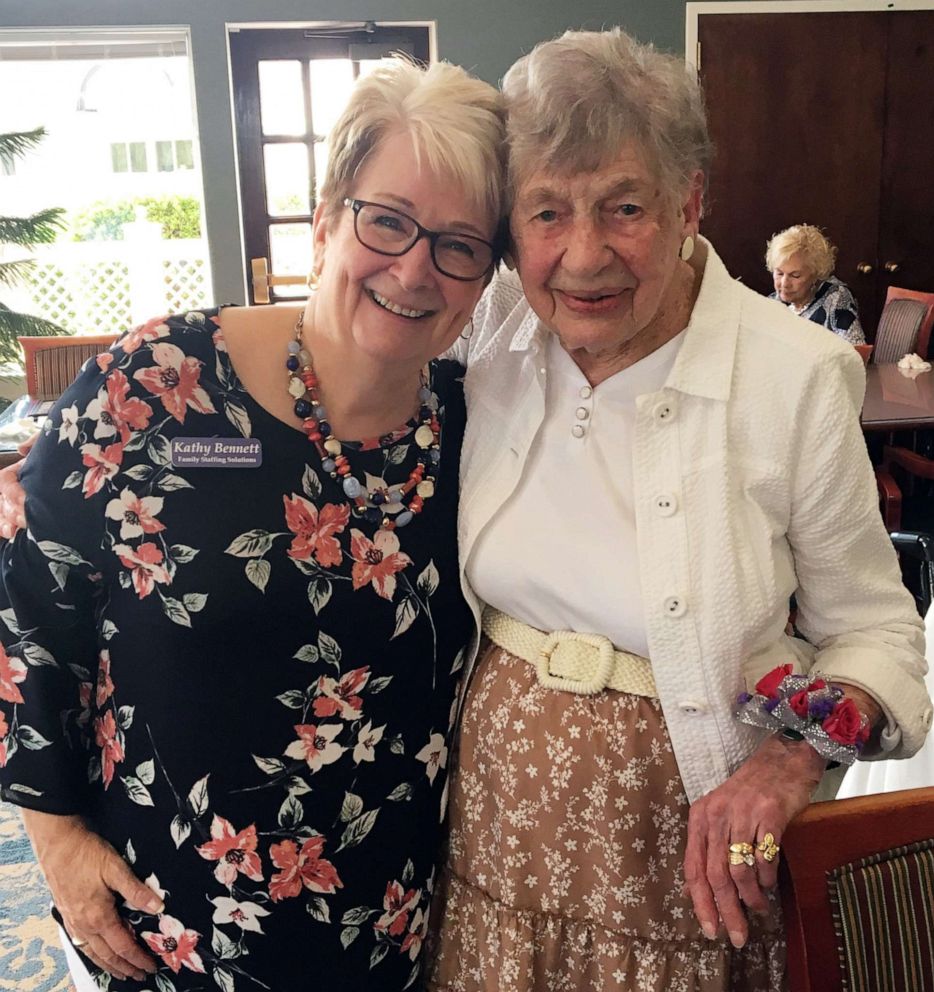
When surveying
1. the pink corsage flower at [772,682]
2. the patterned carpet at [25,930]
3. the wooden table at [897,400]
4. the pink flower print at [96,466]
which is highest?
the pink flower print at [96,466]

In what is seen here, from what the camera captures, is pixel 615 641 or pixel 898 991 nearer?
pixel 898 991

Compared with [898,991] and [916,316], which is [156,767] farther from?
[916,316]

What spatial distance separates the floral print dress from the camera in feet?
3.72

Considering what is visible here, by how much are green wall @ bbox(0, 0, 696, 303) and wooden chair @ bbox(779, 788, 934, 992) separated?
5.30 meters

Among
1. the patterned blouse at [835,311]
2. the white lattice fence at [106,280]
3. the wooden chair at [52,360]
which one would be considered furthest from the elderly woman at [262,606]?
the white lattice fence at [106,280]

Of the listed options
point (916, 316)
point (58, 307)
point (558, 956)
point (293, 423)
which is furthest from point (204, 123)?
point (558, 956)

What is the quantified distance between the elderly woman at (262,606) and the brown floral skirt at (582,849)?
10 cm

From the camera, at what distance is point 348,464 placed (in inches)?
47.8

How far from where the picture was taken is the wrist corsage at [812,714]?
1.07 metres

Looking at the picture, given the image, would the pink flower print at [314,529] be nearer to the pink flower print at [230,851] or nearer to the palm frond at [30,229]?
the pink flower print at [230,851]

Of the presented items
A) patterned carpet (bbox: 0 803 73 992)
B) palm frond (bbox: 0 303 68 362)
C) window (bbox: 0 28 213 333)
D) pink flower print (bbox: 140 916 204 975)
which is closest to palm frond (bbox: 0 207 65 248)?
window (bbox: 0 28 213 333)

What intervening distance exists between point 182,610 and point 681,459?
1.93ft

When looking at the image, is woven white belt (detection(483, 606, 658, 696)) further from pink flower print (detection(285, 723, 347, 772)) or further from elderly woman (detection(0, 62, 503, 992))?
pink flower print (detection(285, 723, 347, 772))

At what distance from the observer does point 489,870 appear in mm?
1272
